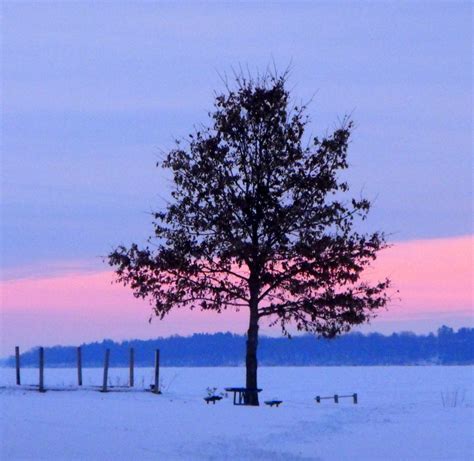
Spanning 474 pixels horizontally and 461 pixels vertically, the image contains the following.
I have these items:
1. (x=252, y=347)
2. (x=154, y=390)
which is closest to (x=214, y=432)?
(x=252, y=347)

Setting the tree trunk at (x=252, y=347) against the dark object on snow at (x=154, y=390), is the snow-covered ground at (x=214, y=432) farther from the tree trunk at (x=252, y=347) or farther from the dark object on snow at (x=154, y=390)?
the dark object on snow at (x=154, y=390)

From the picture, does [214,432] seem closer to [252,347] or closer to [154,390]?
[252,347]

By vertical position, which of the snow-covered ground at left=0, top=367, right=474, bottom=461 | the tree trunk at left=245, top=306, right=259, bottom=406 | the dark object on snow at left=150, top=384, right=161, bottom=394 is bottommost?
the snow-covered ground at left=0, top=367, right=474, bottom=461

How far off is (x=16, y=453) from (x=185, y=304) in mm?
16385

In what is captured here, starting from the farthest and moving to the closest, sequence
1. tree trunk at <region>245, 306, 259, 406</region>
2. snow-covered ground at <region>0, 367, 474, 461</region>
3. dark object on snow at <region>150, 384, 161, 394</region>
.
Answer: dark object on snow at <region>150, 384, 161, 394</region> < tree trunk at <region>245, 306, 259, 406</region> < snow-covered ground at <region>0, 367, 474, 461</region>

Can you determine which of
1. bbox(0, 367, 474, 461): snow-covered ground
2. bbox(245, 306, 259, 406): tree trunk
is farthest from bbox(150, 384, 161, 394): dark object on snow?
bbox(0, 367, 474, 461): snow-covered ground

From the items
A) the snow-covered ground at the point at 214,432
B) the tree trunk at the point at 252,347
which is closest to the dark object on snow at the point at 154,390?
the tree trunk at the point at 252,347

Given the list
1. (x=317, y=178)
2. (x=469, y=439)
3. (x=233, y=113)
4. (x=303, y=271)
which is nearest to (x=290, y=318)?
(x=303, y=271)

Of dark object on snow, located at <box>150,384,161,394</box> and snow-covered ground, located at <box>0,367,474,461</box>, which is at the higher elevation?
dark object on snow, located at <box>150,384,161,394</box>

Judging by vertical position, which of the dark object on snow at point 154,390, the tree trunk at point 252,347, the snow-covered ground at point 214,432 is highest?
the tree trunk at point 252,347

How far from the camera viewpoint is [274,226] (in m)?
33.0

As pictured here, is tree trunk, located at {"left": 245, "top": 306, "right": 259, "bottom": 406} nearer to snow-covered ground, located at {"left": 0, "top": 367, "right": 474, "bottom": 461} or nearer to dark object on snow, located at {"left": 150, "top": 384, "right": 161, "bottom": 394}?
snow-covered ground, located at {"left": 0, "top": 367, "right": 474, "bottom": 461}

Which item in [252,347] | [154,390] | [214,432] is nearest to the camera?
[214,432]

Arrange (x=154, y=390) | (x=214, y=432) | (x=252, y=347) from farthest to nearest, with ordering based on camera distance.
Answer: (x=154, y=390)
(x=252, y=347)
(x=214, y=432)
